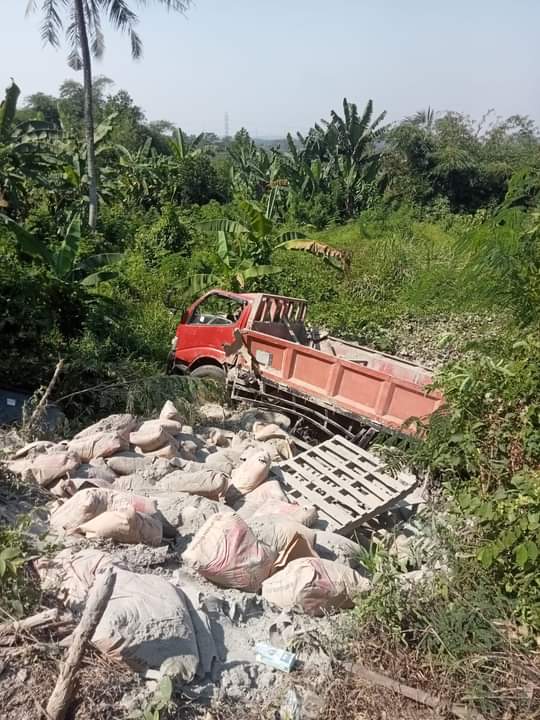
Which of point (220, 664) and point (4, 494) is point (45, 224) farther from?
point (220, 664)

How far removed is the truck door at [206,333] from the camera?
8.12 metres

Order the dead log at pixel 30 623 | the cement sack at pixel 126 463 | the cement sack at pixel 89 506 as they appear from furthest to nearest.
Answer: the cement sack at pixel 126 463 → the cement sack at pixel 89 506 → the dead log at pixel 30 623

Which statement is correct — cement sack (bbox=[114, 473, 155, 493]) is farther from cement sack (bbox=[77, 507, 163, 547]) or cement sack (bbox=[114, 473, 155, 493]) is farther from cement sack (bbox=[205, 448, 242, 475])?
cement sack (bbox=[77, 507, 163, 547])

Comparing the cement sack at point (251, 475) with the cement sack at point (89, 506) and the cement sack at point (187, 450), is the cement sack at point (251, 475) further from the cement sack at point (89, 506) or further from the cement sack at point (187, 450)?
the cement sack at point (89, 506)

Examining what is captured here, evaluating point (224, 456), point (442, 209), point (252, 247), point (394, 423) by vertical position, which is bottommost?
point (224, 456)

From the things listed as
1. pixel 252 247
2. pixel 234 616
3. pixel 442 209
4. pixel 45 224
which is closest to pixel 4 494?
pixel 234 616

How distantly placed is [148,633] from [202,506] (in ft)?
5.63

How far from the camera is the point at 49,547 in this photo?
3.81 meters

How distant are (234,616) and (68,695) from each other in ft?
4.08

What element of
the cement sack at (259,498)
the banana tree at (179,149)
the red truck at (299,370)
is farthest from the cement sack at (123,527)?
the banana tree at (179,149)

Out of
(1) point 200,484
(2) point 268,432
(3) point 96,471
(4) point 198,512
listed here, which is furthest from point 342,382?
(3) point 96,471

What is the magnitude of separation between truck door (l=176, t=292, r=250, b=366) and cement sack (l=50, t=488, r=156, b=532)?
11.8 feet

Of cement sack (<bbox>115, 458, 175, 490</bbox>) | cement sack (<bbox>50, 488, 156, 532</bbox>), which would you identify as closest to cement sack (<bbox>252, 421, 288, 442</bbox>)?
cement sack (<bbox>115, 458, 175, 490</bbox>)

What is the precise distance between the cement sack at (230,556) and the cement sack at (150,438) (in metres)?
1.82
